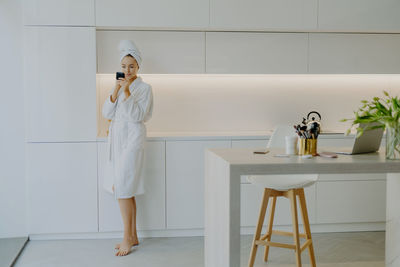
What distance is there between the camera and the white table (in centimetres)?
208

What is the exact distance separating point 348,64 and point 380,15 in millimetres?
535

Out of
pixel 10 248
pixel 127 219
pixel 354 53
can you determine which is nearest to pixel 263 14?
pixel 354 53

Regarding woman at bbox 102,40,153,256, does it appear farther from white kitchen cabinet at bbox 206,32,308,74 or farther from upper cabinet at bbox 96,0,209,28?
white kitchen cabinet at bbox 206,32,308,74

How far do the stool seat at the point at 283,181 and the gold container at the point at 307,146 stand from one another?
1.56 feet

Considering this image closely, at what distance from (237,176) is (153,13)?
2372 millimetres

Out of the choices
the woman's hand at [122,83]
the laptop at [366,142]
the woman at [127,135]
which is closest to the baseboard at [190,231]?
the woman at [127,135]

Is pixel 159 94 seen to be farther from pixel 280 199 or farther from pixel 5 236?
pixel 5 236

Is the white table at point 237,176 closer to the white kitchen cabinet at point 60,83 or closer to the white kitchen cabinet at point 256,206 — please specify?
the white kitchen cabinet at point 256,206

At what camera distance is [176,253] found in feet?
11.8

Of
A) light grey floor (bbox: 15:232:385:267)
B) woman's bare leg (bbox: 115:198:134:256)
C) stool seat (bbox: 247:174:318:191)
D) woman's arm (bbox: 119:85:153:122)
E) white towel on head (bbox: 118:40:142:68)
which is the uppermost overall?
white towel on head (bbox: 118:40:142:68)

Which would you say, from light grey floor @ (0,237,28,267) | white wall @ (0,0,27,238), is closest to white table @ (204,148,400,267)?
light grey floor @ (0,237,28,267)

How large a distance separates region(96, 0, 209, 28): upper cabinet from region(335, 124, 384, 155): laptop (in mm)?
2078

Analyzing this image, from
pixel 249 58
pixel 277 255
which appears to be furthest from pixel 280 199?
pixel 249 58

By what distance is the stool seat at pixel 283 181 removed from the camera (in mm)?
2850
